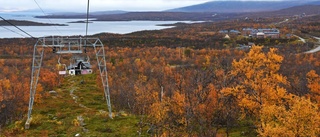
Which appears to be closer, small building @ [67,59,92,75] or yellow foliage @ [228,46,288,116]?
yellow foliage @ [228,46,288,116]

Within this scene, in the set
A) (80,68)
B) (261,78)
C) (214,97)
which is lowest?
(214,97)

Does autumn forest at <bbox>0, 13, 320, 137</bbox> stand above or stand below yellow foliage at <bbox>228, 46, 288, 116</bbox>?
below

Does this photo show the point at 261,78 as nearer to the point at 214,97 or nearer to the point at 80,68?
the point at 214,97

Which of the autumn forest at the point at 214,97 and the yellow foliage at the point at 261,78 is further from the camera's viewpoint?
the yellow foliage at the point at 261,78

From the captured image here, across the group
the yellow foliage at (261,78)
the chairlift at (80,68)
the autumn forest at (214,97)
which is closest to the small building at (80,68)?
the chairlift at (80,68)

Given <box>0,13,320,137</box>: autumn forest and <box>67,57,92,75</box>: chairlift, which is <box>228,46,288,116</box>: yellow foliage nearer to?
<box>0,13,320,137</box>: autumn forest

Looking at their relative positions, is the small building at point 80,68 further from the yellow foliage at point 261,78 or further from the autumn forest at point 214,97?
the yellow foliage at point 261,78

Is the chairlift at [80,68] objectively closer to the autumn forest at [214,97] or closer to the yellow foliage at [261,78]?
the autumn forest at [214,97]

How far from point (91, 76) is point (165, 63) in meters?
19.4

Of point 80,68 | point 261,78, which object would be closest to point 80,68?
point 80,68

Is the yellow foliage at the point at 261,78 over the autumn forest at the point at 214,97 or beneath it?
over

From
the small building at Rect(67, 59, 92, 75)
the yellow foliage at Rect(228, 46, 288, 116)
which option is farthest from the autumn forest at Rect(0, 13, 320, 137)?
the small building at Rect(67, 59, 92, 75)

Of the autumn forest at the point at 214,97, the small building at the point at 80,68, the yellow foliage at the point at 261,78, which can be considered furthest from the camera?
the small building at the point at 80,68

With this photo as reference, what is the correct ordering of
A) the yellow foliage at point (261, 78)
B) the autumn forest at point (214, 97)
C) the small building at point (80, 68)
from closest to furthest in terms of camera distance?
the autumn forest at point (214, 97) < the yellow foliage at point (261, 78) < the small building at point (80, 68)
